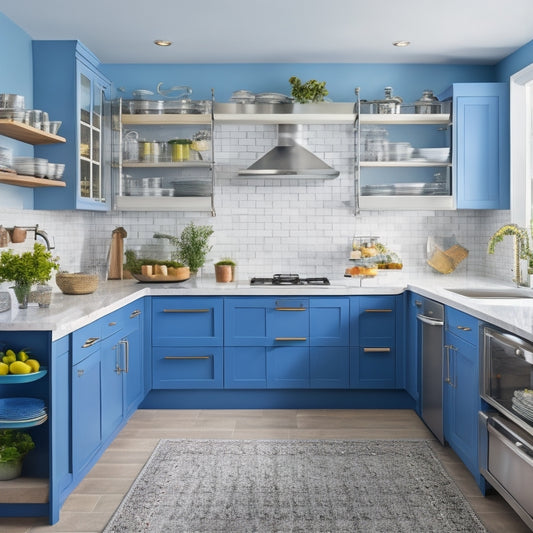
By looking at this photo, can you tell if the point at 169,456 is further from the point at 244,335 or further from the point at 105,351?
the point at 244,335

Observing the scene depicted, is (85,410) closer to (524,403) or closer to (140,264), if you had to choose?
(140,264)

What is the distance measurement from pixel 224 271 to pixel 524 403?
9.27ft

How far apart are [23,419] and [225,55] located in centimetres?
338

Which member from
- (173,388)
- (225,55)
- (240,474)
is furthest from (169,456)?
(225,55)

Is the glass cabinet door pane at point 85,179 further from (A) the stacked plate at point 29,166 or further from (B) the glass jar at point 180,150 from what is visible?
(B) the glass jar at point 180,150

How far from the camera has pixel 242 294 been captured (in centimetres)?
474

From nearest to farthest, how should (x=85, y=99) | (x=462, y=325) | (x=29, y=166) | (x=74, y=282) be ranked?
(x=462, y=325), (x=29, y=166), (x=74, y=282), (x=85, y=99)

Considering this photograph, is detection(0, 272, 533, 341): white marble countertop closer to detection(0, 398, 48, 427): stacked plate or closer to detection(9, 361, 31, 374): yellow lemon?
detection(9, 361, 31, 374): yellow lemon

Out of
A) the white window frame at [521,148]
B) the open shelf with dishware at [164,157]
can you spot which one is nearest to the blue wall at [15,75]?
the open shelf with dishware at [164,157]

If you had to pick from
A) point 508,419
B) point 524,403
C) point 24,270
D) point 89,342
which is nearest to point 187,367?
point 89,342

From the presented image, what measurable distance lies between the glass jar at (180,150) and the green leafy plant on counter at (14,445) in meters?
2.78

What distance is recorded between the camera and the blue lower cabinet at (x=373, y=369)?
4.78m

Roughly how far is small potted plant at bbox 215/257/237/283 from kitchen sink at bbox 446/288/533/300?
172 centimetres

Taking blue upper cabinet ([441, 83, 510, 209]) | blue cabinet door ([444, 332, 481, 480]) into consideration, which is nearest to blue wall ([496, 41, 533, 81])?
blue upper cabinet ([441, 83, 510, 209])
